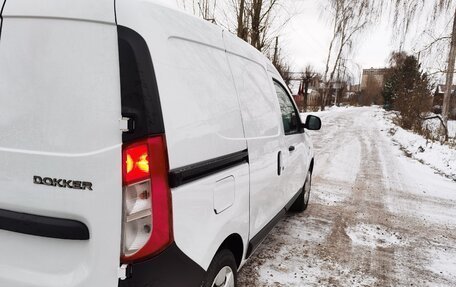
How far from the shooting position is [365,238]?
4414 mm

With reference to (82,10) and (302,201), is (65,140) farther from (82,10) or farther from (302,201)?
(302,201)

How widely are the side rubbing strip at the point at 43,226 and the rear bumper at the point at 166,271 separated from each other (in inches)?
10.7

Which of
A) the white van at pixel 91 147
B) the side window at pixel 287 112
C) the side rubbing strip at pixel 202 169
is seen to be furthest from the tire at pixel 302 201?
the white van at pixel 91 147

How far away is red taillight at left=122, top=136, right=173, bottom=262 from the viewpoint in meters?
1.54

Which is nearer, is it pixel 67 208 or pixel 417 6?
pixel 67 208

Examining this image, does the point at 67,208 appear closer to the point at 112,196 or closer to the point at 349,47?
the point at 112,196

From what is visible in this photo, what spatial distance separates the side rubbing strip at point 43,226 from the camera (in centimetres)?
150

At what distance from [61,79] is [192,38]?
73 centimetres

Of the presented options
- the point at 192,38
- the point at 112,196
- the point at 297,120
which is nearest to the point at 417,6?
the point at 297,120

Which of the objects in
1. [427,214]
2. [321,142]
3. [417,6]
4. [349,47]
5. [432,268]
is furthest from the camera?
[349,47]

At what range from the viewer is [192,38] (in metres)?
1.92

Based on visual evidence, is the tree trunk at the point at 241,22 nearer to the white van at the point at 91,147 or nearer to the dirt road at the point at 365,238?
the dirt road at the point at 365,238

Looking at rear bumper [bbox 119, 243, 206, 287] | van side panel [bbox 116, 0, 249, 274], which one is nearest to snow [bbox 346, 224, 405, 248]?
van side panel [bbox 116, 0, 249, 274]

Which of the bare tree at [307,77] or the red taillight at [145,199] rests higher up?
the bare tree at [307,77]
